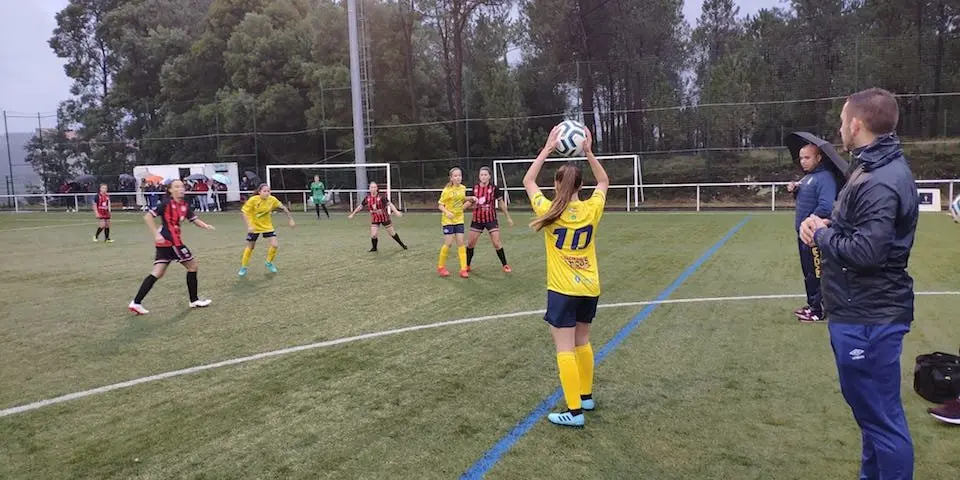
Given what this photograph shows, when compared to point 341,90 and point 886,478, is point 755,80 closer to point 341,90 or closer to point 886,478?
point 341,90

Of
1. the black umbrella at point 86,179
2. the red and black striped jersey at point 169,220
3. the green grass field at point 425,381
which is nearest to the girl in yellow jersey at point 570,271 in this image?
the green grass field at point 425,381

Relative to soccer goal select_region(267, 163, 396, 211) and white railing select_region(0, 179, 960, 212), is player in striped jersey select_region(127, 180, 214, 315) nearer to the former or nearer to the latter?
white railing select_region(0, 179, 960, 212)

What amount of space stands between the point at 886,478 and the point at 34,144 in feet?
152

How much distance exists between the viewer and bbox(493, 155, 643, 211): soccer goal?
86.3 feet

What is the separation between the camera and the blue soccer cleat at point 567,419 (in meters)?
4.32

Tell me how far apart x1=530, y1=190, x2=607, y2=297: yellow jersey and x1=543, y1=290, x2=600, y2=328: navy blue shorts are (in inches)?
1.5

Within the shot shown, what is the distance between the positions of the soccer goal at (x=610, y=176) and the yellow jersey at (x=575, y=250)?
21.1 meters

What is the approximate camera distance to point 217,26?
4425 cm

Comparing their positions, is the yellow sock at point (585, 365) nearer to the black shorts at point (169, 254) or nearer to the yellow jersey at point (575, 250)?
the yellow jersey at point (575, 250)

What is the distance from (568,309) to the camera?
430 cm

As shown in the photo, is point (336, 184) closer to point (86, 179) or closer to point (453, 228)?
point (86, 179)

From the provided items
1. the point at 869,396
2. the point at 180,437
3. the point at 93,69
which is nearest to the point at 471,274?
the point at 180,437

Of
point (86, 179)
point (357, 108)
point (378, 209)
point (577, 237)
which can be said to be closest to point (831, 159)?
point (577, 237)

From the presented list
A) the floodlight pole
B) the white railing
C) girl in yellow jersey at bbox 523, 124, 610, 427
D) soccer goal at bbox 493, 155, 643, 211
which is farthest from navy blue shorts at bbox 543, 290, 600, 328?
the floodlight pole
